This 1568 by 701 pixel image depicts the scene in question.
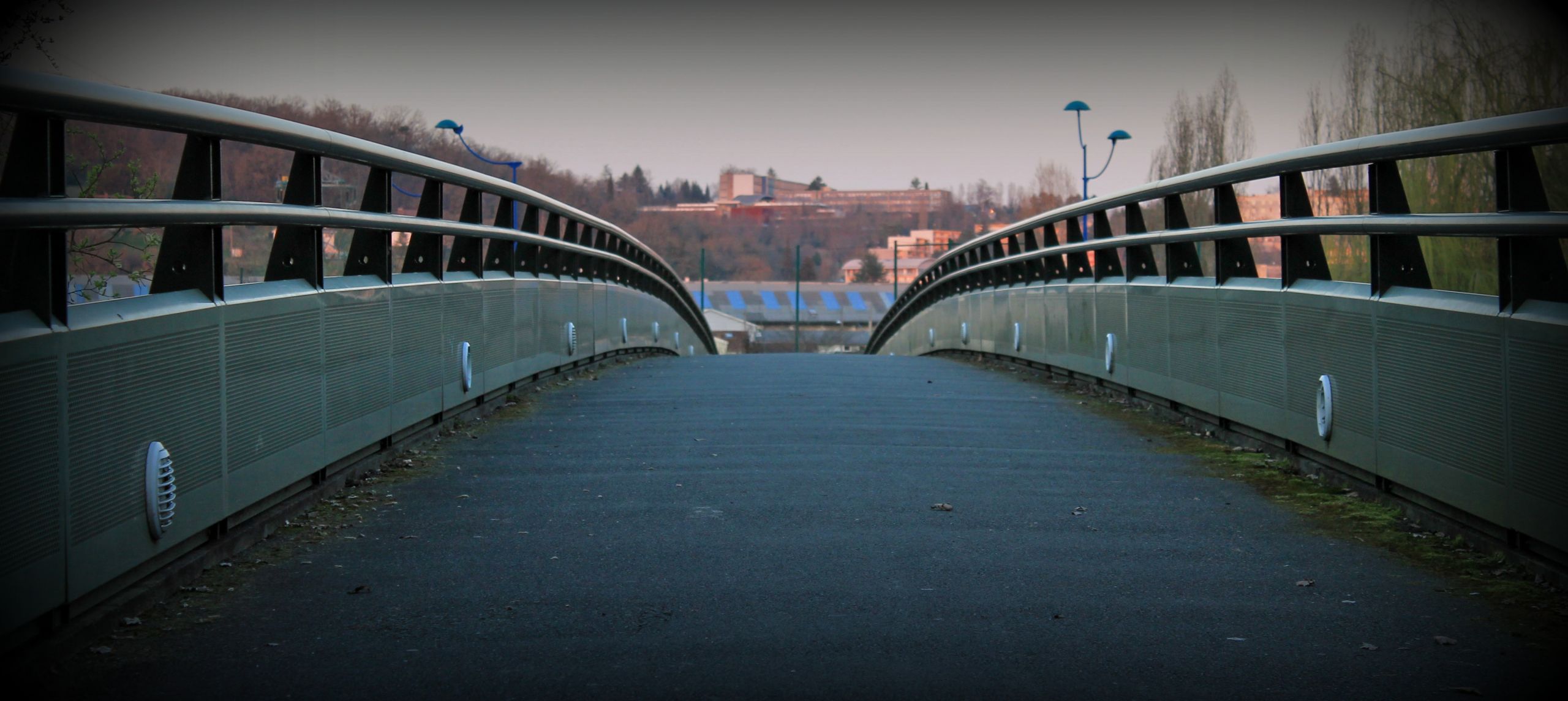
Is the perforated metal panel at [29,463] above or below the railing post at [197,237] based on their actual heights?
below

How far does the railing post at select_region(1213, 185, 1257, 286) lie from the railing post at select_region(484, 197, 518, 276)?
3.99 meters

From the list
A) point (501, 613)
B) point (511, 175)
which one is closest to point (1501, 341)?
point (501, 613)

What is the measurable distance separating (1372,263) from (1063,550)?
5.08ft

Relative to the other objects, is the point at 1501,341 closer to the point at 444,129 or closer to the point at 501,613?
the point at 501,613

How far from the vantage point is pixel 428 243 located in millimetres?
6730

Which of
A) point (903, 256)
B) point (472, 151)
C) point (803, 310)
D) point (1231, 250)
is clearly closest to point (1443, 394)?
point (1231, 250)

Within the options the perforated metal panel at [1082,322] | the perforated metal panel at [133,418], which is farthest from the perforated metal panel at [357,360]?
the perforated metal panel at [1082,322]

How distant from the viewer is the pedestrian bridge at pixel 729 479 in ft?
10.3

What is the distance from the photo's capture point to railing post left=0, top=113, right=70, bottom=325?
308cm

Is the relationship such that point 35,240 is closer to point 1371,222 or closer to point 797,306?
point 1371,222

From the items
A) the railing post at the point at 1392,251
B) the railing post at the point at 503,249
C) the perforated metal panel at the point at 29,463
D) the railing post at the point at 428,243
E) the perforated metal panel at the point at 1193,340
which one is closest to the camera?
the perforated metal panel at the point at 29,463

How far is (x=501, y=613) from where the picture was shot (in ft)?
12.0

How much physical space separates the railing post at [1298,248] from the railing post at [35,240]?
4556 millimetres

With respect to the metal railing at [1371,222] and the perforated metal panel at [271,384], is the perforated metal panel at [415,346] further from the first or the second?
the metal railing at [1371,222]
